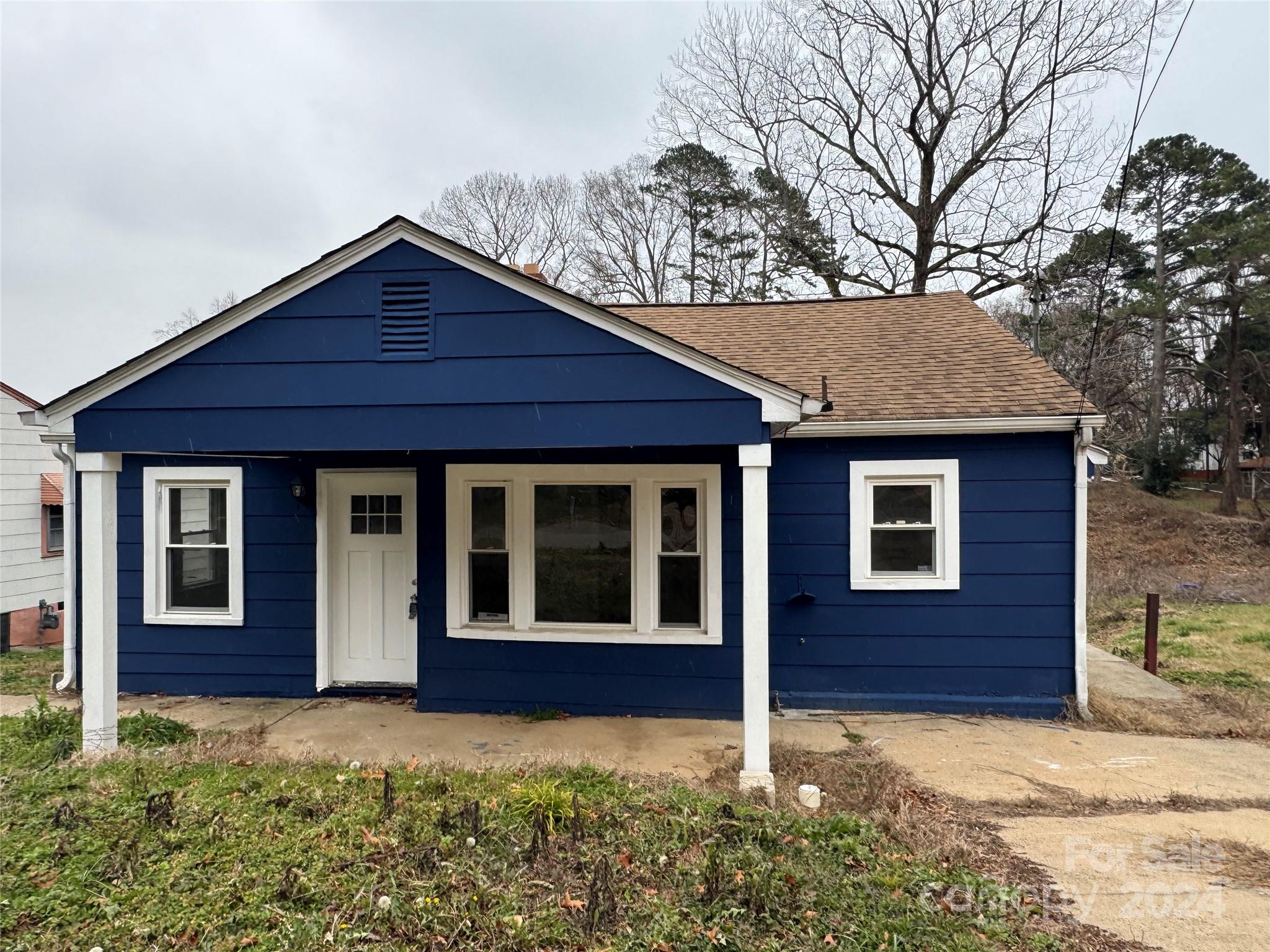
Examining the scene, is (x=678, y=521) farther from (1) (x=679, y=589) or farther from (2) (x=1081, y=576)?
(2) (x=1081, y=576)

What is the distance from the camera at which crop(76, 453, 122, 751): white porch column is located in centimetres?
488

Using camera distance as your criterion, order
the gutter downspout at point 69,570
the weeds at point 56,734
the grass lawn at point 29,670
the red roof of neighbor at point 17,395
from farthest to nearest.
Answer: the red roof of neighbor at point 17,395 → the grass lawn at point 29,670 → the gutter downspout at point 69,570 → the weeds at point 56,734

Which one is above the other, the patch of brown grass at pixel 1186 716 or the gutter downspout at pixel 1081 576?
the gutter downspout at pixel 1081 576

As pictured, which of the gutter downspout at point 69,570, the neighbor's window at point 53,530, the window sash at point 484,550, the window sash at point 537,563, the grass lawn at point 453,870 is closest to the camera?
the grass lawn at point 453,870

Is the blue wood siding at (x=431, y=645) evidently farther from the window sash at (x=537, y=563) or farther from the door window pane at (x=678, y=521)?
the door window pane at (x=678, y=521)

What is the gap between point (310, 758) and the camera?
502 centimetres

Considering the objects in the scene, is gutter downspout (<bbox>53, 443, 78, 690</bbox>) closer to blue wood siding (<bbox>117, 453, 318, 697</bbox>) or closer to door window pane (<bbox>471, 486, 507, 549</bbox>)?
blue wood siding (<bbox>117, 453, 318, 697</bbox>)

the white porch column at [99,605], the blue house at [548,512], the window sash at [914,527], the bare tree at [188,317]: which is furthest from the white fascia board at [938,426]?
the bare tree at [188,317]

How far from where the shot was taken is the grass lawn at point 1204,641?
795 centimetres

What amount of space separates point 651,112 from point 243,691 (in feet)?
62.1

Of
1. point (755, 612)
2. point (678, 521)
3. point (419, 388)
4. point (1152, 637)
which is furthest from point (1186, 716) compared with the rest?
point (419, 388)

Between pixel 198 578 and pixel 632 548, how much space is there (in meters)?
4.45

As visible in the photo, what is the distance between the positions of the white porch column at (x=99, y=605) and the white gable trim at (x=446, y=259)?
470mm

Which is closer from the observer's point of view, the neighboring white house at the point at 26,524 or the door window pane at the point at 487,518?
the door window pane at the point at 487,518
